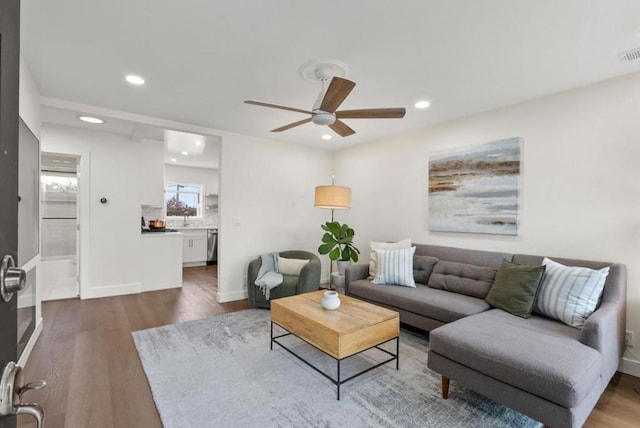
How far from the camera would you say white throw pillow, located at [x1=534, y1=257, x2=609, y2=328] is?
7.63 feet

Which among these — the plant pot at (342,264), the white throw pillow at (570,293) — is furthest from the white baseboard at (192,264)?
the white throw pillow at (570,293)

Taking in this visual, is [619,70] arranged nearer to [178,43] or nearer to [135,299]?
[178,43]

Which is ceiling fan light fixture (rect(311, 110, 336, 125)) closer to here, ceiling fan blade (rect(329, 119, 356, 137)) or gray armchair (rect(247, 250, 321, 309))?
ceiling fan blade (rect(329, 119, 356, 137))

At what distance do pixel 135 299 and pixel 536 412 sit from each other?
4.67 meters

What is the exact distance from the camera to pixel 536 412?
1686mm

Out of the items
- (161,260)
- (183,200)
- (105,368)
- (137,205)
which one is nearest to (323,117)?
(105,368)

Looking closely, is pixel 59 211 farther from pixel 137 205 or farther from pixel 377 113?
pixel 377 113

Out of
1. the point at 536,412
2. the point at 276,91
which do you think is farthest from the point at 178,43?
the point at 536,412

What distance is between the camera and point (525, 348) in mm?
1877

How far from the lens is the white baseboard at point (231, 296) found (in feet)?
14.2

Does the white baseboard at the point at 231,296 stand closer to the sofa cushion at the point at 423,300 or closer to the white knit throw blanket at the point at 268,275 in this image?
the white knit throw blanket at the point at 268,275

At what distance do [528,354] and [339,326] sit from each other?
1144 mm

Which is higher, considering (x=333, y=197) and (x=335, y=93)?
(x=335, y=93)

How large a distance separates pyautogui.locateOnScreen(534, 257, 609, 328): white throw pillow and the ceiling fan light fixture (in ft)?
7.19
